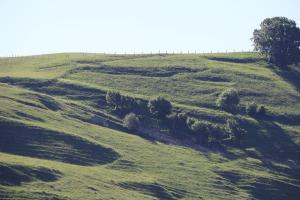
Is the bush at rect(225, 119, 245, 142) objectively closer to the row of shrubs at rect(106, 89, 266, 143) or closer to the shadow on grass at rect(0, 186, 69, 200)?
the row of shrubs at rect(106, 89, 266, 143)

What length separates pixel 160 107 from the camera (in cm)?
17688

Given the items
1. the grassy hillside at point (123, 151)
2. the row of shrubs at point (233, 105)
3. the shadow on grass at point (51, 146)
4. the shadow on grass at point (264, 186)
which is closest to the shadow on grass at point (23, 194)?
the grassy hillside at point (123, 151)

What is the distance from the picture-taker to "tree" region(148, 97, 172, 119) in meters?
176

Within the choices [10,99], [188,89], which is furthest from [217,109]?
[10,99]

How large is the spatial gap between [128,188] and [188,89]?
68.7 m

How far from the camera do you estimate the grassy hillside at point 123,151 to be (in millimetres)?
128125

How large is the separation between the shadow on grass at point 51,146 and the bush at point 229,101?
4448 cm

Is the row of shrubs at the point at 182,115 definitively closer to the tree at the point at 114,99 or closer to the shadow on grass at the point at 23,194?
the tree at the point at 114,99

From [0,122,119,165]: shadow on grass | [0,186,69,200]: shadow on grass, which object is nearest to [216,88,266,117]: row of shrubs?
[0,122,119,165]: shadow on grass

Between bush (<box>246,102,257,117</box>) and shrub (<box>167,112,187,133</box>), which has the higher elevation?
bush (<box>246,102,257,117</box>)

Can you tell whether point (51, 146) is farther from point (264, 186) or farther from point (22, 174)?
point (264, 186)

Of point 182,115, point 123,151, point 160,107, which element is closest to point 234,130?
point 182,115

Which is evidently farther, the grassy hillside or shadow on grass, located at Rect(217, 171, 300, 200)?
shadow on grass, located at Rect(217, 171, 300, 200)

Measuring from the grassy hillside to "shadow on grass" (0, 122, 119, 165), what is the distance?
22 cm
